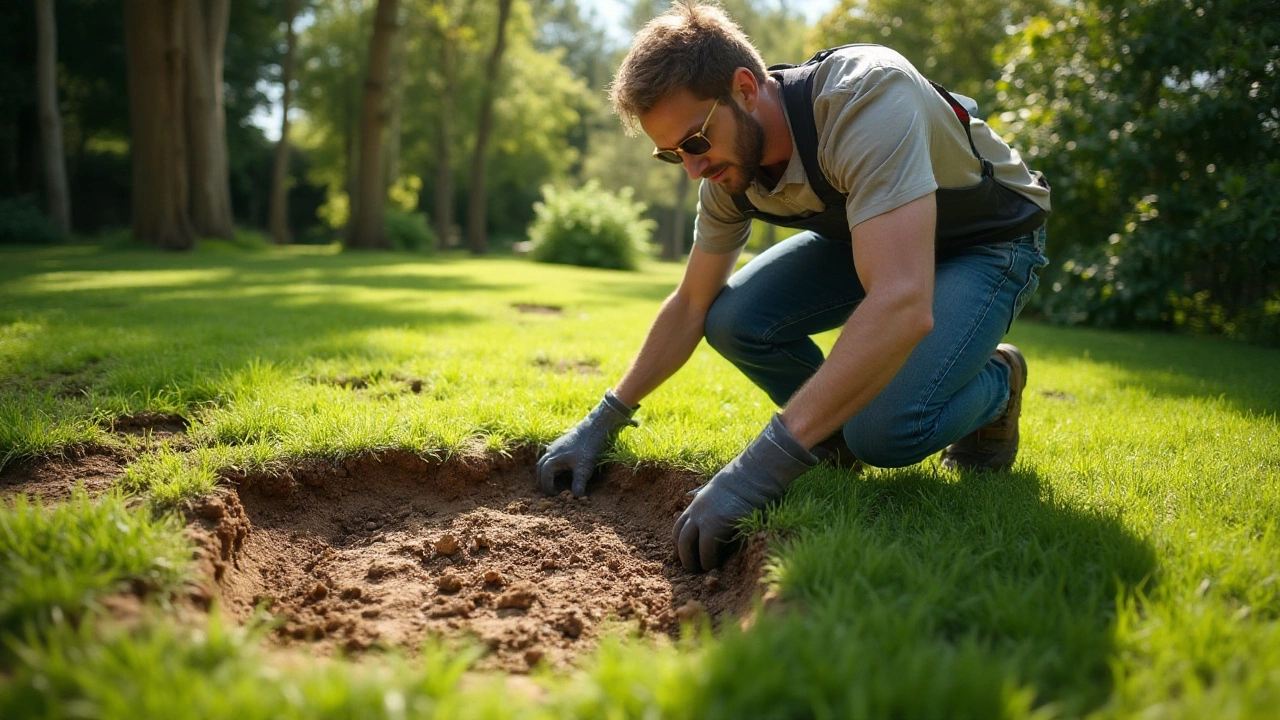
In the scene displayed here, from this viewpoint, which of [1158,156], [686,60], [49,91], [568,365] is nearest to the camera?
[686,60]

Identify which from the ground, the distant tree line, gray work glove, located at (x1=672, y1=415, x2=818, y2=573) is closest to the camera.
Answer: the ground

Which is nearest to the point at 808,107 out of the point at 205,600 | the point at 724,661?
the point at 724,661

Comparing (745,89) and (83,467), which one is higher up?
(745,89)

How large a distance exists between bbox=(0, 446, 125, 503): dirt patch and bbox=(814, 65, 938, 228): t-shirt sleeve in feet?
8.07

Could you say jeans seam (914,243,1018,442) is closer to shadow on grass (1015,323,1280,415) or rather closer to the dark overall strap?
the dark overall strap

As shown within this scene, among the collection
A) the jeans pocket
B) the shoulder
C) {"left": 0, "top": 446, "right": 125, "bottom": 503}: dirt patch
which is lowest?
{"left": 0, "top": 446, "right": 125, "bottom": 503}: dirt patch

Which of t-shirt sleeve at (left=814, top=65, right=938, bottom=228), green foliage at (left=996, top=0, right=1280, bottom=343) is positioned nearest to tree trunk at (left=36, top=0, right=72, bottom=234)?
green foliage at (left=996, top=0, right=1280, bottom=343)

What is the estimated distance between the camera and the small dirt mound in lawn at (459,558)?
195cm

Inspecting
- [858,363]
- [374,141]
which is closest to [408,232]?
[374,141]

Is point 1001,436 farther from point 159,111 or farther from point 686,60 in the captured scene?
point 159,111

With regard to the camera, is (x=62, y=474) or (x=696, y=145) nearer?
(x=696, y=145)

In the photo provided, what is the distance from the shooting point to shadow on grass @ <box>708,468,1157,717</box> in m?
1.30

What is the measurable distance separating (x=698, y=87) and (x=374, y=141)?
642 inches

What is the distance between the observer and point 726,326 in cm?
302
